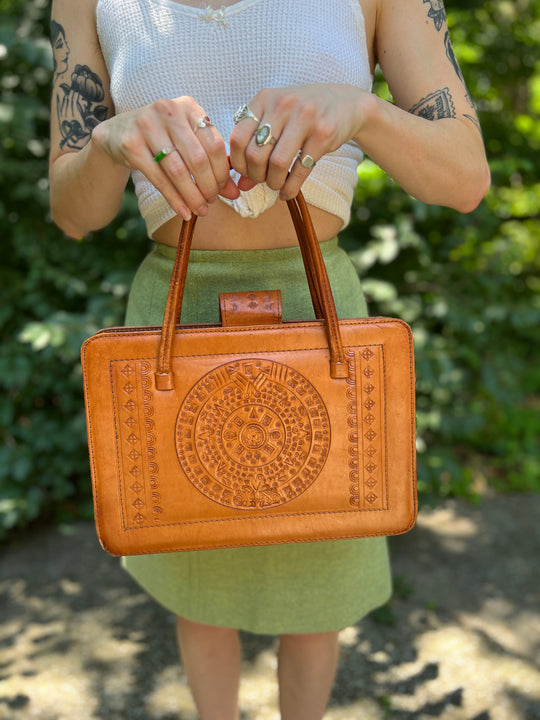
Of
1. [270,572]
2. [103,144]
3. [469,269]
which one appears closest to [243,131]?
[103,144]

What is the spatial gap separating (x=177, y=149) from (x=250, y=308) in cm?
30

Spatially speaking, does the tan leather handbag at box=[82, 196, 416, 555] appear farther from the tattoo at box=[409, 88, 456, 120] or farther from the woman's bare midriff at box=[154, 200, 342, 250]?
the tattoo at box=[409, 88, 456, 120]

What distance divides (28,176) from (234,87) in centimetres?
187

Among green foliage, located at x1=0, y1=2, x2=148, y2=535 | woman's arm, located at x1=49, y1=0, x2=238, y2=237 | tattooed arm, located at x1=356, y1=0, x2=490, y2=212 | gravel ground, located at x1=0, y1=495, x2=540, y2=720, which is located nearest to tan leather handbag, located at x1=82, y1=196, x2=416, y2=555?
woman's arm, located at x1=49, y1=0, x2=238, y2=237

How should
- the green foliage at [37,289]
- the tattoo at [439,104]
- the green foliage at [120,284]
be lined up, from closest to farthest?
1. the tattoo at [439,104]
2. the green foliage at [37,289]
3. the green foliage at [120,284]

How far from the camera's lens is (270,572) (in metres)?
1.43

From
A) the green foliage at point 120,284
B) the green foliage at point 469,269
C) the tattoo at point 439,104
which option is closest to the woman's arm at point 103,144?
the tattoo at point 439,104

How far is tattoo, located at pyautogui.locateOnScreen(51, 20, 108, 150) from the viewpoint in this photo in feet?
4.48

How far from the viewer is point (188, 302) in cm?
134

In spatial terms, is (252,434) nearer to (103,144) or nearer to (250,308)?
(250,308)

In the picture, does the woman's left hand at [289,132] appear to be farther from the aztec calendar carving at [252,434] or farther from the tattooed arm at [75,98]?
the tattooed arm at [75,98]

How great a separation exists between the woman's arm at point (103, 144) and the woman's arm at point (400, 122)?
0.20 feet

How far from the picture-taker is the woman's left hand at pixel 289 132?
0.95m

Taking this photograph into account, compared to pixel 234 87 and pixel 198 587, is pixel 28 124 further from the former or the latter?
pixel 198 587
